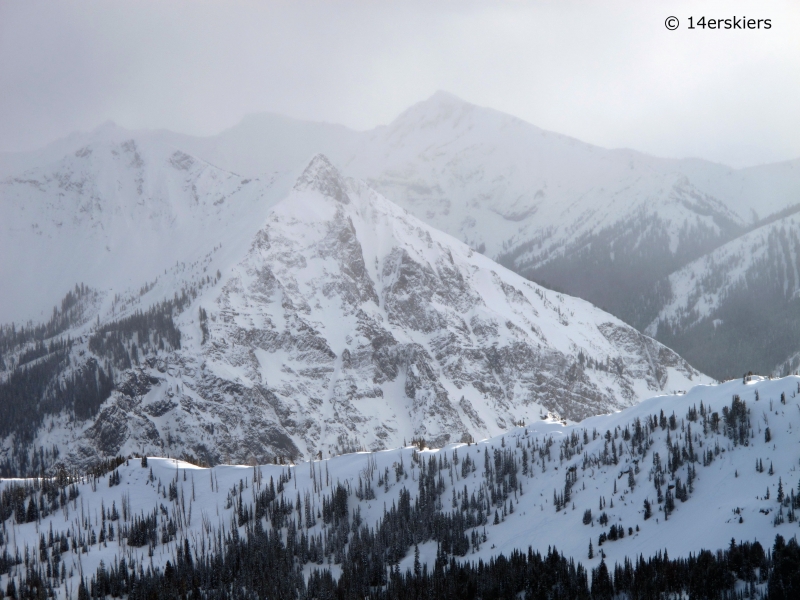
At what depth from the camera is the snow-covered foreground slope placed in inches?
5689

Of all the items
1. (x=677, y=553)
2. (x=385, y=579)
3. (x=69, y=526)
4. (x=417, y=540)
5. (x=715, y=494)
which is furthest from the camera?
(x=69, y=526)

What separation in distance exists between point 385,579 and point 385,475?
3884 cm

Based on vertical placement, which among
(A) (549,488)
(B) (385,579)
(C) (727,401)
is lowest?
(B) (385,579)

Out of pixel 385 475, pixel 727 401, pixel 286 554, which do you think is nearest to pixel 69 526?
pixel 286 554

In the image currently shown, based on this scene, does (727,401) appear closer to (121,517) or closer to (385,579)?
(385,579)

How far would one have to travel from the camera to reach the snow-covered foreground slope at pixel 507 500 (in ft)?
474

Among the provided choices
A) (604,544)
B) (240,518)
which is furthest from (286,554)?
(604,544)

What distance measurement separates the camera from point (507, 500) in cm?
17375

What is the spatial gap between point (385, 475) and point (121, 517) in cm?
6230

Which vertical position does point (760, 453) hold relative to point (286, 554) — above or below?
above

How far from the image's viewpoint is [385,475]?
19300 cm

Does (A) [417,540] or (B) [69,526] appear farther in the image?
(B) [69,526]

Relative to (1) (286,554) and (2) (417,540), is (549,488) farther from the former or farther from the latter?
(1) (286,554)

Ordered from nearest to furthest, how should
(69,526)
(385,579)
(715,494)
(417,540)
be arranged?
(715,494) → (385,579) → (417,540) → (69,526)
